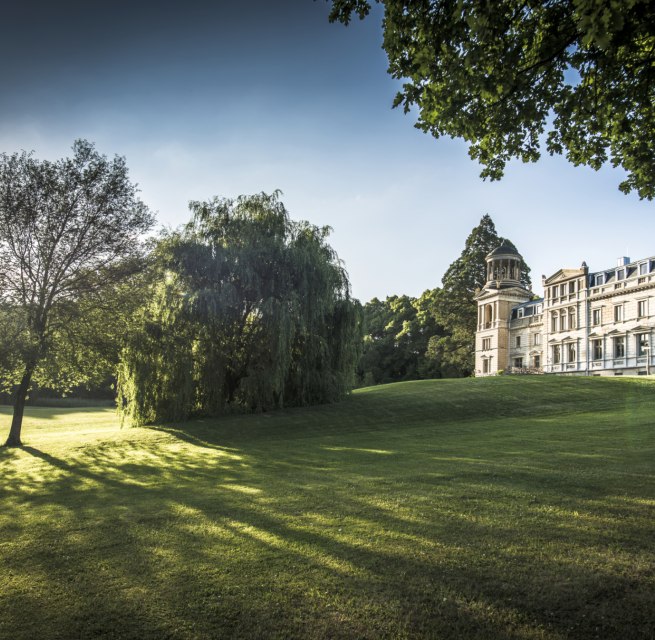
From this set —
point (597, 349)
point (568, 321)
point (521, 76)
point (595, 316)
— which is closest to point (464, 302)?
point (568, 321)

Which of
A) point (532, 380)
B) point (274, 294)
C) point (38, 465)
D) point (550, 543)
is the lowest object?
point (38, 465)

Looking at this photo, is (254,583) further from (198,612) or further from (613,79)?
(613,79)

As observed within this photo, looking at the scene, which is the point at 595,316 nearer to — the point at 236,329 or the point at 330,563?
the point at 236,329

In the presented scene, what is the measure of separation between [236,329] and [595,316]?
35.0 m

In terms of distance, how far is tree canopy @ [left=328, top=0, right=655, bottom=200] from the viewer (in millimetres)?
7438

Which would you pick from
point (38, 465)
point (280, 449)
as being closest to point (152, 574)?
point (280, 449)

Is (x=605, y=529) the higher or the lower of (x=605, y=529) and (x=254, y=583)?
the higher

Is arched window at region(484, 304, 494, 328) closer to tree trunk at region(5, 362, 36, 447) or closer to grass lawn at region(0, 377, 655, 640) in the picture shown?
grass lawn at region(0, 377, 655, 640)

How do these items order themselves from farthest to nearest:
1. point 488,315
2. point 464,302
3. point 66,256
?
point 464,302 < point 488,315 < point 66,256

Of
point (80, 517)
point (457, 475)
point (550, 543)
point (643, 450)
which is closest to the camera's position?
point (550, 543)

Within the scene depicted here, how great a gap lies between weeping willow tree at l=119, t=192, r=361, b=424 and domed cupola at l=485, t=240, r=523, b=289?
34459mm

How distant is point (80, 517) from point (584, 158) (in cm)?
1066

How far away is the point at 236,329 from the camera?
23.7 meters

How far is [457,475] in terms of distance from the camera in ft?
32.1
